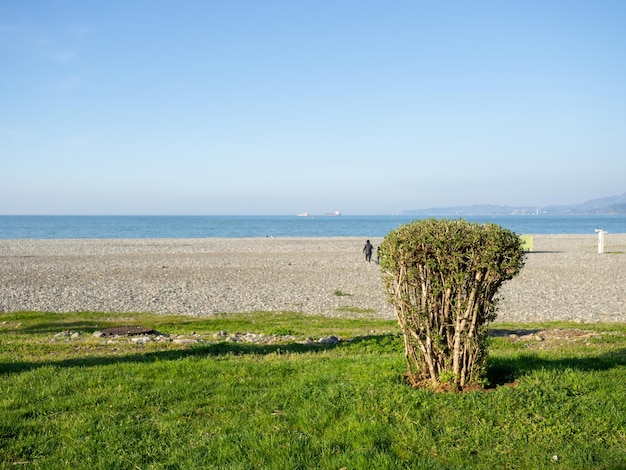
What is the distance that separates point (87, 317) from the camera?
18.3m

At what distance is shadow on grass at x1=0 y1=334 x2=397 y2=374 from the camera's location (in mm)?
8820

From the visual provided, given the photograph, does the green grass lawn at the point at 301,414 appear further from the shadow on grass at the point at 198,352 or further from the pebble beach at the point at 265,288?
the pebble beach at the point at 265,288

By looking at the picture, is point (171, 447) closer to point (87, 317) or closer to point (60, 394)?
point (60, 394)

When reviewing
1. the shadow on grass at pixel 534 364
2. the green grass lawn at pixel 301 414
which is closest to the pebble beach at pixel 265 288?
the shadow on grass at pixel 534 364

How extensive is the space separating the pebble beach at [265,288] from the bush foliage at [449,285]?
12.3 m

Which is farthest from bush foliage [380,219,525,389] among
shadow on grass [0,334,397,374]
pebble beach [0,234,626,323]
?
pebble beach [0,234,626,323]

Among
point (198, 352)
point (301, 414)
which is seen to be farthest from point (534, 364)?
point (198, 352)

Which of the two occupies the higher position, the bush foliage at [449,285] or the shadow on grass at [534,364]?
the bush foliage at [449,285]

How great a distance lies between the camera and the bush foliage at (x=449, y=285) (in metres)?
6.31

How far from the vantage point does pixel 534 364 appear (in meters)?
7.84

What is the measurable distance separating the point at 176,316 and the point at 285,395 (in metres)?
12.5

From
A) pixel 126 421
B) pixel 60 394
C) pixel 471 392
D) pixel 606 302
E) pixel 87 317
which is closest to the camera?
pixel 126 421

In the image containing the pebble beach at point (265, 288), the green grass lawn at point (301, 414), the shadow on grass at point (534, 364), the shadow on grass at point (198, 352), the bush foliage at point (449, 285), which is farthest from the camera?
the pebble beach at point (265, 288)

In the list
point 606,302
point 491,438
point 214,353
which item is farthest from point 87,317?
point 606,302
